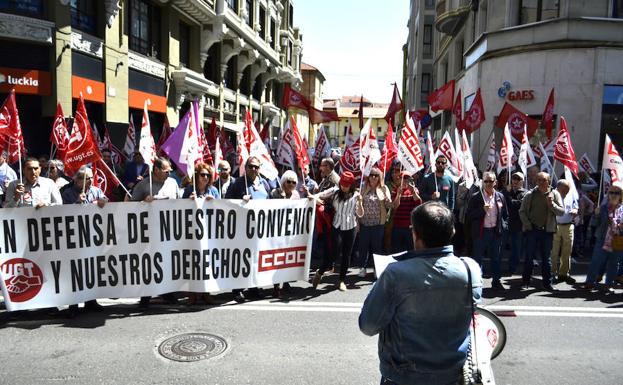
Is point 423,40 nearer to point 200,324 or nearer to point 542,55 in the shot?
point 542,55

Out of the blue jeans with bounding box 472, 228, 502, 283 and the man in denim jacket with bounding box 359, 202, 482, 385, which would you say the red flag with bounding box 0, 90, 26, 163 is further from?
the blue jeans with bounding box 472, 228, 502, 283

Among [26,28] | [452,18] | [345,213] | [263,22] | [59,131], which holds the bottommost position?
[345,213]

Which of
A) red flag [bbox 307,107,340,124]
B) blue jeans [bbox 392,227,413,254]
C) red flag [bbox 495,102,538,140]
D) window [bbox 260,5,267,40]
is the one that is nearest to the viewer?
blue jeans [bbox 392,227,413,254]

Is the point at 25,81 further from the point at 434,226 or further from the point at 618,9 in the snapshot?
the point at 618,9

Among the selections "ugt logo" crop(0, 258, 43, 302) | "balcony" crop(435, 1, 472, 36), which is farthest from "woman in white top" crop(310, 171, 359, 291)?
"balcony" crop(435, 1, 472, 36)

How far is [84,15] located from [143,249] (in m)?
12.6

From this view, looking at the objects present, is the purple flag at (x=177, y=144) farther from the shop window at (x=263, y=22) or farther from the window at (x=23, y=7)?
the shop window at (x=263, y=22)

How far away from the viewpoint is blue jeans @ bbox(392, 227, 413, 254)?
303 inches

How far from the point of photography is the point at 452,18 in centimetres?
2453

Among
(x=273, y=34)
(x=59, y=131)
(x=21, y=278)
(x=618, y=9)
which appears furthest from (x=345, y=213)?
(x=273, y=34)

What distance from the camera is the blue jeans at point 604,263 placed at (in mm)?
6914

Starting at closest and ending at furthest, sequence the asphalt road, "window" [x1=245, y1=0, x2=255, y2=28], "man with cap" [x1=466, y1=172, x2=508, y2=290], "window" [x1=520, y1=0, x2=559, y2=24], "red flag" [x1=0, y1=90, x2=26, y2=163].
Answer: the asphalt road
"red flag" [x1=0, y1=90, x2=26, y2=163]
"man with cap" [x1=466, y1=172, x2=508, y2=290]
"window" [x1=520, y1=0, x2=559, y2=24]
"window" [x1=245, y1=0, x2=255, y2=28]

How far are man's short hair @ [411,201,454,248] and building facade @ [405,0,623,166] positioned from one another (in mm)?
14146

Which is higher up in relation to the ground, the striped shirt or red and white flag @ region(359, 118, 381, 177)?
red and white flag @ region(359, 118, 381, 177)
